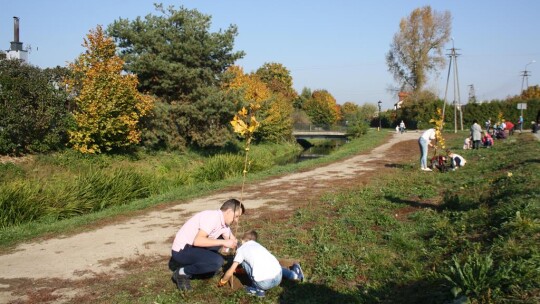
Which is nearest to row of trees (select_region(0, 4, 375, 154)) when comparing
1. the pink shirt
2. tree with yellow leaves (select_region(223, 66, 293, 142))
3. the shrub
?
the shrub

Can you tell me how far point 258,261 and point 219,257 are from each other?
655mm

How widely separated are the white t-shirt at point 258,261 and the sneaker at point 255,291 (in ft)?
0.50

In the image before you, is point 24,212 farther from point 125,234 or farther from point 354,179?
point 354,179

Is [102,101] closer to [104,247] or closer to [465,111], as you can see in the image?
[104,247]

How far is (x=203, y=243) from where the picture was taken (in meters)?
5.33

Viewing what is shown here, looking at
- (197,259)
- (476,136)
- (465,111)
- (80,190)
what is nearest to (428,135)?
(476,136)

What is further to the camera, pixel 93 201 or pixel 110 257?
pixel 93 201

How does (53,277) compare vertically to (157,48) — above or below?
below

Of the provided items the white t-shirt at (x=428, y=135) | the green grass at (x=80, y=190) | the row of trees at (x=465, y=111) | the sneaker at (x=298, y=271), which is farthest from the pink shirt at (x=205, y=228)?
the row of trees at (x=465, y=111)

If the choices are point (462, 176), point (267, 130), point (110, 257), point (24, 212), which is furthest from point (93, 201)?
point (267, 130)

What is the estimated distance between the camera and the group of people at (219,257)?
518cm

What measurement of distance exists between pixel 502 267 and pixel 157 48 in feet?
80.5

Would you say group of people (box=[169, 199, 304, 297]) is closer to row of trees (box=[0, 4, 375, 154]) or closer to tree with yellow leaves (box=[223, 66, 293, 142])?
row of trees (box=[0, 4, 375, 154])

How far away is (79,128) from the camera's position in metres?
21.3
